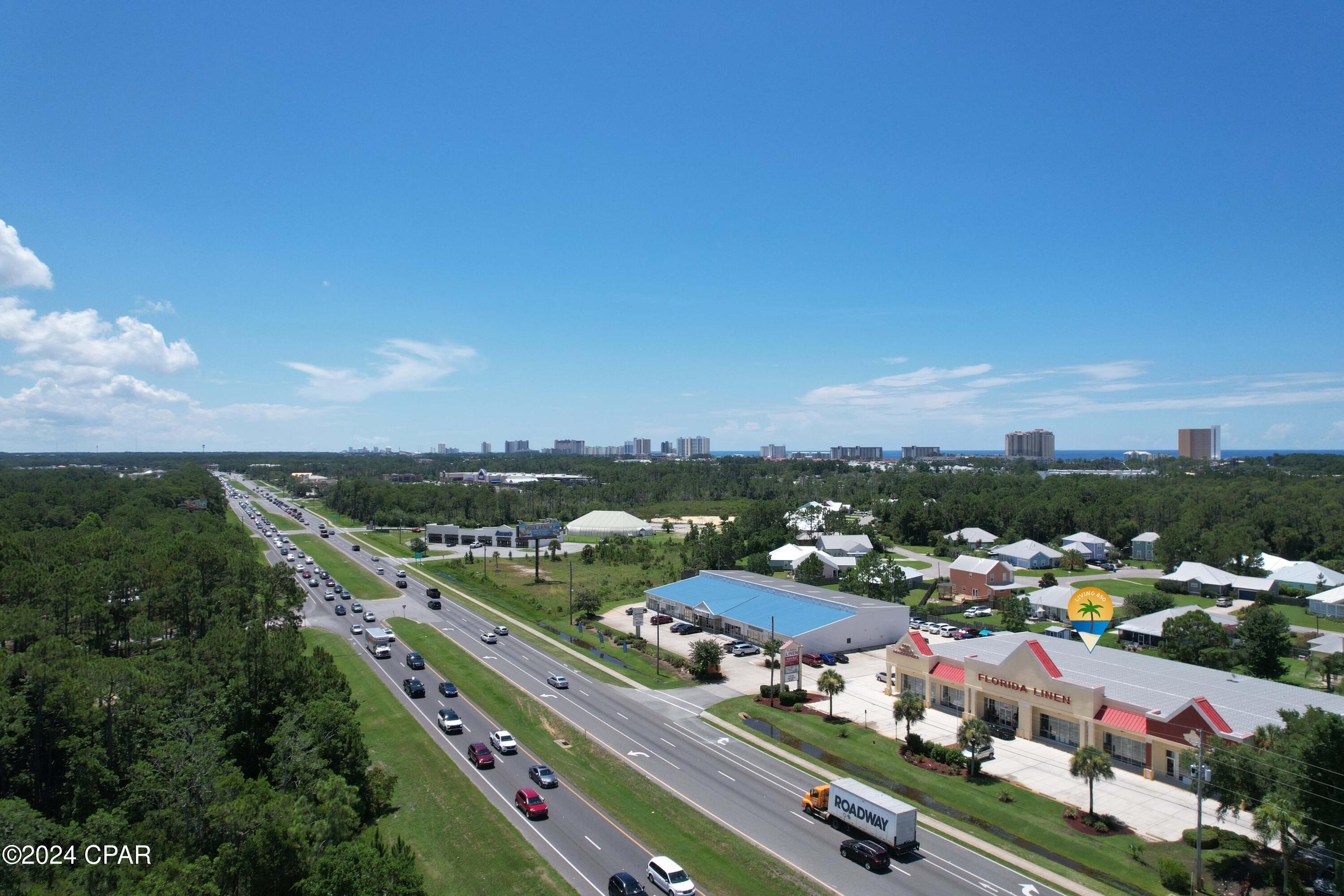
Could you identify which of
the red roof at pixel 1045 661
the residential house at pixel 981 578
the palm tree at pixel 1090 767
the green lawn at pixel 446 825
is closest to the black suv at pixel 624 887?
the green lawn at pixel 446 825

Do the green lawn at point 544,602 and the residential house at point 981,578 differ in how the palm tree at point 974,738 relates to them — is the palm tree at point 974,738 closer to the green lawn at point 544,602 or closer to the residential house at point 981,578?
the green lawn at point 544,602

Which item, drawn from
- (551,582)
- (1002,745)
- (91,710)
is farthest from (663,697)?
(551,582)

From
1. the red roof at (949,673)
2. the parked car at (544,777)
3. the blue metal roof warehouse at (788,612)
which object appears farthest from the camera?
the blue metal roof warehouse at (788,612)

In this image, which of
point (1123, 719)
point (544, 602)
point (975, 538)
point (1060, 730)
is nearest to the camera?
point (1123, 719)

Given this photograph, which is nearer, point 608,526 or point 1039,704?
point 1039,704

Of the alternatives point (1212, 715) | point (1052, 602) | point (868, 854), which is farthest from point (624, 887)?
point (1052, 602)

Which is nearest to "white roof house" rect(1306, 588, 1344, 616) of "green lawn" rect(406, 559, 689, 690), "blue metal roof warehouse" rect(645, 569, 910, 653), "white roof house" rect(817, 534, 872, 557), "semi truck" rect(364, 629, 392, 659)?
"blue metal roof warehouse" rect(645, 569, 910, 653)

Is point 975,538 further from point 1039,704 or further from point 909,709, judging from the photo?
point 909,709

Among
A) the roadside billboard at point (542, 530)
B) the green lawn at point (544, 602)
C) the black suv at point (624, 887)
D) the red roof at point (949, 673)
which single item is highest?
the roadside billboard at point (542, 530)
